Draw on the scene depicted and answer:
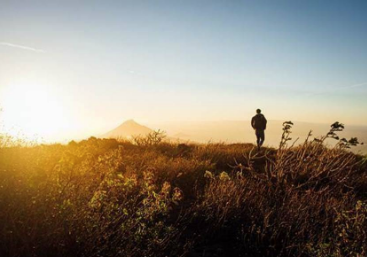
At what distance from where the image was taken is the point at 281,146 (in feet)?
22.0

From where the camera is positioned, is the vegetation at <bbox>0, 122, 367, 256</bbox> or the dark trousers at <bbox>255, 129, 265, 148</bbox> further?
the dark trousers at <bbox>255, 129, 265, 148</bbox>

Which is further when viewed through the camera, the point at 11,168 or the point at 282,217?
the point at 282,217

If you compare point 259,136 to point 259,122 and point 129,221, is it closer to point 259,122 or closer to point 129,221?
point 259,122

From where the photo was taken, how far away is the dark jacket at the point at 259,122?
1423 cm

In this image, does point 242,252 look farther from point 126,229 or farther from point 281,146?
point 281,146

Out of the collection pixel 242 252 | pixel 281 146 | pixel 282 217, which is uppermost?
pixel 281 146

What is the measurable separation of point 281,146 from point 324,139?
1005 millimetres

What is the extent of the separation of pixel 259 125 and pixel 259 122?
156mm

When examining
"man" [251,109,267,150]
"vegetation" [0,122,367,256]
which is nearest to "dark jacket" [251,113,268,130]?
"man" [251,109,267,150]

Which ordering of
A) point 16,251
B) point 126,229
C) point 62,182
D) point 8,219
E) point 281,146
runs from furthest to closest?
point 281,146 → point 62,182 → point 126,229 → point 8,219 → point 16,251

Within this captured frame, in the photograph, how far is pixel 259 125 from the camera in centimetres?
1423

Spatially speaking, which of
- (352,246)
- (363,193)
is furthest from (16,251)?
(363,193)

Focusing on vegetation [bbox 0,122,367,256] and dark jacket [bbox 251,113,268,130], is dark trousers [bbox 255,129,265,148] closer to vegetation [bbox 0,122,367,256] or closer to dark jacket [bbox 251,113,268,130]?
dark jacket [bbox 251,113,268,130]

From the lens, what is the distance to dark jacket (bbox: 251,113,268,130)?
14.2m
